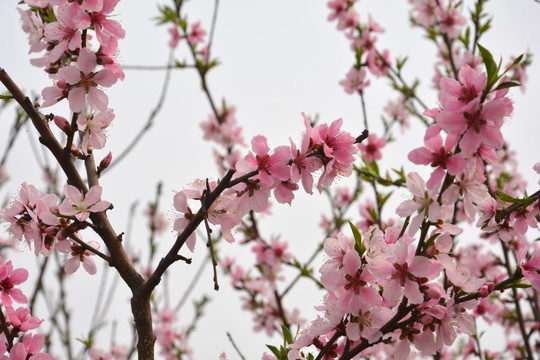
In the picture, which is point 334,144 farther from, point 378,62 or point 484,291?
point 378,62

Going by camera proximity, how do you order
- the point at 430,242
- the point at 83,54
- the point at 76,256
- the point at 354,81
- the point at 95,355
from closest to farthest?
the point at 430,242 < the point at 83,54 < the point at 76,256 < the point at 95,355 < the point at 354,81

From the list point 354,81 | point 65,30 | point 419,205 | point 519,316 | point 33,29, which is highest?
point 354,81

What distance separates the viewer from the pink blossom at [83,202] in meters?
1.51

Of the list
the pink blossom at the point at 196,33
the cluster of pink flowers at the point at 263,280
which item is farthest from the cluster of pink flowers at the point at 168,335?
the pink blossom at the point at 196,33

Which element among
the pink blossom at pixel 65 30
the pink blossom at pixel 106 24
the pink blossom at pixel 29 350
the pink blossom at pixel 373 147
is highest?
the pink blossom at pixel 373 147

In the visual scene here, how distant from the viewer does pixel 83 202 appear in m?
1.54

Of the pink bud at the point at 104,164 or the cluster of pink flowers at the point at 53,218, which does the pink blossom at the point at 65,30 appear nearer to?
the pink bud at the point at 104,164

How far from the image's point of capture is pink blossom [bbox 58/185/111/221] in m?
1.51

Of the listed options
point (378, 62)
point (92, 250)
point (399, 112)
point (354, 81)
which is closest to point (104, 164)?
point (92, 250)

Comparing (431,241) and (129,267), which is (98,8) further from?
(431,241)

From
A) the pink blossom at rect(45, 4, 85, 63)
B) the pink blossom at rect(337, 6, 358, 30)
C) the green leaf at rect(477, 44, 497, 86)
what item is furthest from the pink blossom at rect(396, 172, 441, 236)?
the pink blossom at rect(337, 6, 358, 30)

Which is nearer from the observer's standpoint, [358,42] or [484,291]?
[484,291]

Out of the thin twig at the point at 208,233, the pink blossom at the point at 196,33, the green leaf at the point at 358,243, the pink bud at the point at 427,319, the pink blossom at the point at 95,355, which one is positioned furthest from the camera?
the pink blossom at the point at 196,33

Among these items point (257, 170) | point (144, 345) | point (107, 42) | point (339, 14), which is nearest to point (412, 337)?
point (257, 170)
